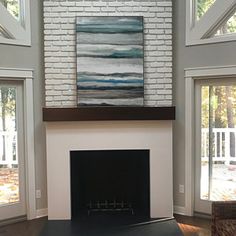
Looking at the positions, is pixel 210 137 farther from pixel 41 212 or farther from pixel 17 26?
pixel 17 26

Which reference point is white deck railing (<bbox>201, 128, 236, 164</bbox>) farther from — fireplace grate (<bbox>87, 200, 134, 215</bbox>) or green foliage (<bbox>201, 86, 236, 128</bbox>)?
fireplace grate (<bbox>87, 200, 134, 215</bbox>)

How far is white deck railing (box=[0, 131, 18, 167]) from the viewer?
400 cm

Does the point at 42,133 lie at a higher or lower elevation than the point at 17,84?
lower

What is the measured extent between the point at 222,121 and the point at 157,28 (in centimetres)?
150

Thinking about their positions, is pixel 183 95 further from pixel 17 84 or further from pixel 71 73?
pixel 17 84

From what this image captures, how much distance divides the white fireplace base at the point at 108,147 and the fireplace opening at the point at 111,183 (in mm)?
123

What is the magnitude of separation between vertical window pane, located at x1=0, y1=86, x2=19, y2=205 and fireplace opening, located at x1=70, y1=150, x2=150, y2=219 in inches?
33.1

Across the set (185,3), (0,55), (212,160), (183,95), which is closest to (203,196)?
(212,160)

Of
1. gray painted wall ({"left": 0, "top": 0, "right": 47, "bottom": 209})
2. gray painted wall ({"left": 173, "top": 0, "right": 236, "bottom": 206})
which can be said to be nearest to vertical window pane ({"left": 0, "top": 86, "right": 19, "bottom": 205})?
gray painted wall ({"left": 0, "top": 0, "right": 47, "bottom": 209})

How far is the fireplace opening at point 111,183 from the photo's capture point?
13.2ft

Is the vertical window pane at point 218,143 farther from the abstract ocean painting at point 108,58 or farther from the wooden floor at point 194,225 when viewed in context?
the abstract ocean painting at point 108,58

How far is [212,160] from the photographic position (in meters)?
4.06

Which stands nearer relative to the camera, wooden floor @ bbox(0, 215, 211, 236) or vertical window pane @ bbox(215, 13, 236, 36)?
wooden floor @ bbox(0, 215, 211, 236)

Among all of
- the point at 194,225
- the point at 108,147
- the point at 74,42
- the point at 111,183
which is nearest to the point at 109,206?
the point at 111,183
